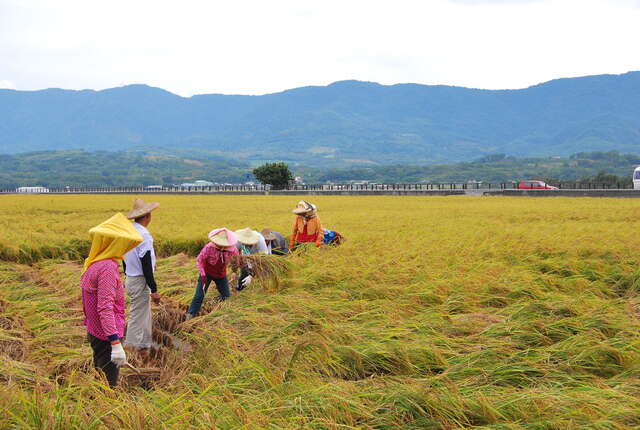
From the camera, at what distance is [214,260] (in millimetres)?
7242

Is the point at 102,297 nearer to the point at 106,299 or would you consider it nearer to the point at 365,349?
the point at 106,299

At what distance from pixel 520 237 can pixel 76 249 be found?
10309 mm

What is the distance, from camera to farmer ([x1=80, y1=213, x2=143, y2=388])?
4.45m

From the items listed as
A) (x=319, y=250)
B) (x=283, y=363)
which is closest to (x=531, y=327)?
(x=283, y=363)

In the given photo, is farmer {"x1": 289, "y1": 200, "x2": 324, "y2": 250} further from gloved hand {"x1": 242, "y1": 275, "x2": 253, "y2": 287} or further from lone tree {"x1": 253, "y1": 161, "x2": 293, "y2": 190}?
lone tree {"x1": 253, "y1": 161, "x2": 293, "y2": 190}

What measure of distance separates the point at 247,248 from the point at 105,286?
409 centimetres

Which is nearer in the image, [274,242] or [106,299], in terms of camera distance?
[106,299]

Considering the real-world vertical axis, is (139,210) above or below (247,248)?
above

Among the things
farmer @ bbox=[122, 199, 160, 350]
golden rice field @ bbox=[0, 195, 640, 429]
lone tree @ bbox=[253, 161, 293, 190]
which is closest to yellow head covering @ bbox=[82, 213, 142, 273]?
golden rice field @ bbox=[0, 195, 640, 429]

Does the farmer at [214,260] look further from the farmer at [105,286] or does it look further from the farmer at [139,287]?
the farmer at [105,286]

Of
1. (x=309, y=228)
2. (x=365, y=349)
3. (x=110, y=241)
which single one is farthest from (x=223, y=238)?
(x=309, y=228)

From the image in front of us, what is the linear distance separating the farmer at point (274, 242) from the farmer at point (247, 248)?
2.02 feet

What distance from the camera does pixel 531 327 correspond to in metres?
5.72

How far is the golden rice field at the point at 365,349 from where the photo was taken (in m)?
3.67
